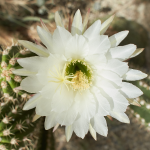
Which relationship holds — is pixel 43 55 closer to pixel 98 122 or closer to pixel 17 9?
pixel 98 122

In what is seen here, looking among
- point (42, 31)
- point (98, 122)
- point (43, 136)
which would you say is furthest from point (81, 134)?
point (43, 136)

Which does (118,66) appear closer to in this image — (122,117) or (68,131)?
(122,117)

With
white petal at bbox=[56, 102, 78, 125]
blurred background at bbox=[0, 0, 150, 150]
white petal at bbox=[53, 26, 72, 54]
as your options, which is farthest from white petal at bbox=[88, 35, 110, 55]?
blurred background at bbox=[0, 0, 150, 150]

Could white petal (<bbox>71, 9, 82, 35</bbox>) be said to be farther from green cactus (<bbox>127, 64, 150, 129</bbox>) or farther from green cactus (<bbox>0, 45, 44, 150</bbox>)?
green cactus (<bbox>127, 64, 150, 129</bbox>)

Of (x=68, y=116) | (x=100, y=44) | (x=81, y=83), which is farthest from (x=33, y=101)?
(x=100, y=44)

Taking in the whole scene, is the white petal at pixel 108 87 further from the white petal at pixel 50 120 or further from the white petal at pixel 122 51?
the white petal at pixel 50 120

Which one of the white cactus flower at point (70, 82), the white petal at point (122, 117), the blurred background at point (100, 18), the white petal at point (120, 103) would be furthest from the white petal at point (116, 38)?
the blurred background at point (100, 18)

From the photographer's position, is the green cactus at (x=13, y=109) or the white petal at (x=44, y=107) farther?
the green cactus at (x=13, y=109)
